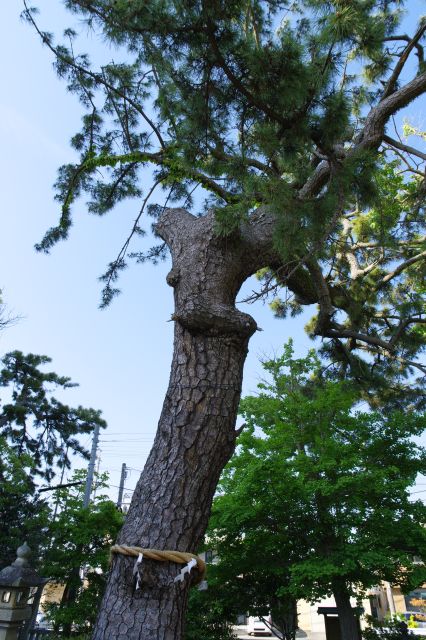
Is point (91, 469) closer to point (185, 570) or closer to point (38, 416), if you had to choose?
point (38, 416)

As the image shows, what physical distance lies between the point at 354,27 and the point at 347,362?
15.5 ft

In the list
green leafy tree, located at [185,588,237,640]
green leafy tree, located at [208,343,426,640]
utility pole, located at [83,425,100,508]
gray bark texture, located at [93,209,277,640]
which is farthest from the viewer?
utility pole, located at [83,425,100,508]

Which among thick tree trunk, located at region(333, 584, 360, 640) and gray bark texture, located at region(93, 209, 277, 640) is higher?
gray bark texture, located at region(93, 209, 277, 640)

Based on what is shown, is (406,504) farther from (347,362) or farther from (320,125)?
(320,125)

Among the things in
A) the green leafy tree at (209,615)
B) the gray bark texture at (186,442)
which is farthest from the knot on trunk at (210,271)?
the green leafy tree at (209,615)

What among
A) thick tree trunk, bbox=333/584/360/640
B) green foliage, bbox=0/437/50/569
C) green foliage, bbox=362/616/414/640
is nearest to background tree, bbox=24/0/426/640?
thick tree trunk, bbox=333/584/360/640

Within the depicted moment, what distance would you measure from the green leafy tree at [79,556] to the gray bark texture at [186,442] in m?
7.13

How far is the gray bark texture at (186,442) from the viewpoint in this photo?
1.72 metres

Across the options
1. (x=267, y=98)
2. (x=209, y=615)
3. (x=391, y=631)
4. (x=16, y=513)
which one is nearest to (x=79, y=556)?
(x=16, y=513)

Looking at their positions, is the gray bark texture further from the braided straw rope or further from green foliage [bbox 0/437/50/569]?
green foliage [bbox 0/437/50/569]

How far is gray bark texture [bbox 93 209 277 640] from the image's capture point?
172 centimetres

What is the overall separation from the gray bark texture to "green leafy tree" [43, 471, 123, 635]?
7.13 metres

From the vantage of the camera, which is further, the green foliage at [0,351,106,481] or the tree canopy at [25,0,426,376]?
the green foliage at [0,351,106,481]

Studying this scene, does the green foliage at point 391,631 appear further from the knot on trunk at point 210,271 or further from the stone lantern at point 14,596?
the knot on trunk at point 210,271
